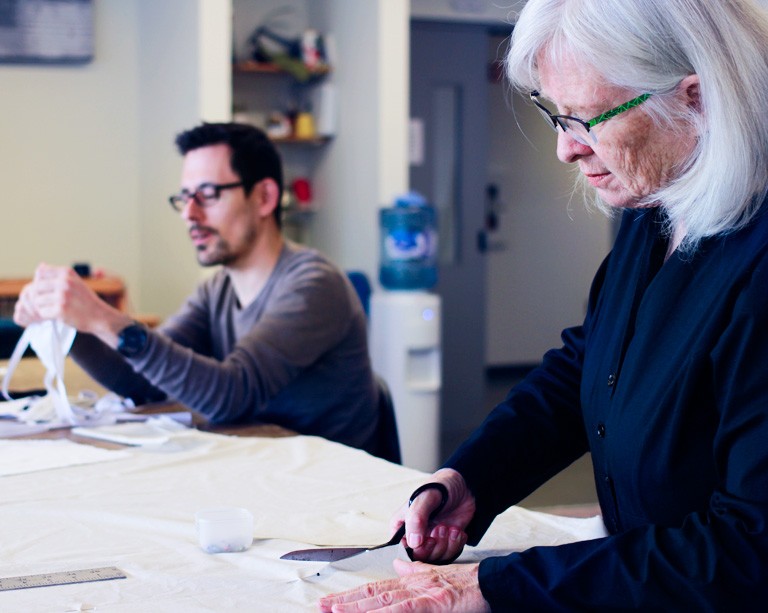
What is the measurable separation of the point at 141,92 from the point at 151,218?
0.68 meters

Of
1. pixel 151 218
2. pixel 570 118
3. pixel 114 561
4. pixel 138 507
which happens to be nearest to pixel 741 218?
pixel 570 118

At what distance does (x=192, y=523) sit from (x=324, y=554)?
0.27 m

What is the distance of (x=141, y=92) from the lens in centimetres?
557

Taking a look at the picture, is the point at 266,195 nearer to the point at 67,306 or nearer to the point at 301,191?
the point at 67,306

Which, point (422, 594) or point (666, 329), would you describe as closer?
point (422, 594)

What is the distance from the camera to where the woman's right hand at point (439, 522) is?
142 centimetres

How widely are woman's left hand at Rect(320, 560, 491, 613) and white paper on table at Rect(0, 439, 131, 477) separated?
2.98ft

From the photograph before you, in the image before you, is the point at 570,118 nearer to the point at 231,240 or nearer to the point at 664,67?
the point at 664,67

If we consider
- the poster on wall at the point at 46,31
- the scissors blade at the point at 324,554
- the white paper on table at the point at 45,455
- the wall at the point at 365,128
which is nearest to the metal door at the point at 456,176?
the wall at the point at 365,128

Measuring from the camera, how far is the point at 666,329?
1270 millimetres

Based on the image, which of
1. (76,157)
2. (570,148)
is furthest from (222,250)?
(76,157)

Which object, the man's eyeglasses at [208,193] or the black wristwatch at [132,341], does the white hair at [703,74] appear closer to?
the black wristwatch at [132,341]

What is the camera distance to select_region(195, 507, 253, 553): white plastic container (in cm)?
144

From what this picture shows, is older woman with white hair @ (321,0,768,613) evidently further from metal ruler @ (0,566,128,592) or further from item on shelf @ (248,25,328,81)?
item on shelf @ (248,25,328,81)
